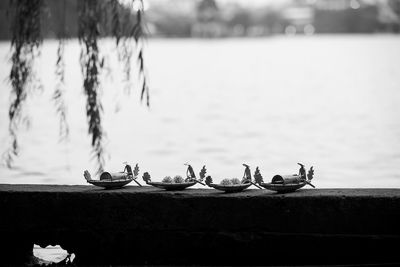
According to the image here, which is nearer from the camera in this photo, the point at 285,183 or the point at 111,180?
the point at 285,183

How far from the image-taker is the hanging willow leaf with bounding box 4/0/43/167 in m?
6.22

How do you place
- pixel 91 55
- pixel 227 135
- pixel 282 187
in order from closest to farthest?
1. pixel 282 187
2. pixel 91 55
3. pixel 227 135

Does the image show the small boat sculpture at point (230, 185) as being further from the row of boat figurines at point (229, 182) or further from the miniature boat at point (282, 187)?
the miniature boat at point (282, 187)

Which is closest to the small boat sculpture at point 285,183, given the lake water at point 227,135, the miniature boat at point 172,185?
the miniature boat at point 172,185

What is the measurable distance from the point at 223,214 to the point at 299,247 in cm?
52

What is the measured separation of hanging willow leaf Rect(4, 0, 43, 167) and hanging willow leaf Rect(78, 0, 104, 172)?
33 cm

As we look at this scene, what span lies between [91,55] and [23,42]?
0.51m

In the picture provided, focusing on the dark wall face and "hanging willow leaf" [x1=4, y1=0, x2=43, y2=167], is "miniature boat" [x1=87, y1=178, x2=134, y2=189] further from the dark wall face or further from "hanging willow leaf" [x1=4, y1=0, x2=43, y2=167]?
the dark wall face

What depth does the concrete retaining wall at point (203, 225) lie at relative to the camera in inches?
216

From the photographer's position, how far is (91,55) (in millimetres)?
6230

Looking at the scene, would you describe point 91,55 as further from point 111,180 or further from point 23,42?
point 111,180

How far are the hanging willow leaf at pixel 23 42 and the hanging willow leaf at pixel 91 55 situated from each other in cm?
33

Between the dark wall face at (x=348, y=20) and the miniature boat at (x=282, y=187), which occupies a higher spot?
the dark wall face at (x=348, y=20)

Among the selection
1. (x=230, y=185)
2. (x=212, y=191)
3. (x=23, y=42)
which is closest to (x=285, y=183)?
(x=230, y=185)
